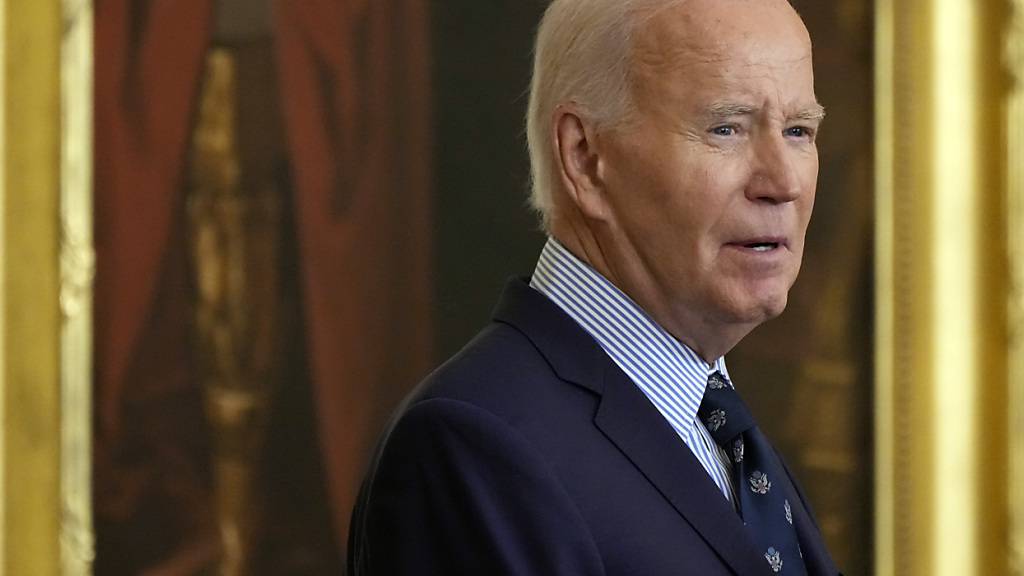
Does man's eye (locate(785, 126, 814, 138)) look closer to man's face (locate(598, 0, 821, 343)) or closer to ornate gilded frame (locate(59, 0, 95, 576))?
man's face (locate(598, 0, 821, 343))

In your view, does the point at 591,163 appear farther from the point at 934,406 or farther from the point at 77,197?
the point at 934,406

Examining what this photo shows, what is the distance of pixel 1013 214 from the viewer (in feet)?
16.8

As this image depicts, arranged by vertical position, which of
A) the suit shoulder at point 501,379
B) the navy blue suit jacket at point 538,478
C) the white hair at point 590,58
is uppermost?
the white hair at point 590,58

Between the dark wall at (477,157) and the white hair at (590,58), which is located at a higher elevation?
the white hair at (590,58)

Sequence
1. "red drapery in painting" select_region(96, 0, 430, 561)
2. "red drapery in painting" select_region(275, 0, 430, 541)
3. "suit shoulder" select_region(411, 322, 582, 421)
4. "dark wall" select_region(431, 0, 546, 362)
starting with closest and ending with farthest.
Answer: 1. "suit shoulder" select_region(411, 322, 582, 421)
2. "red drapery in painting" select_region(96, 0, 430, 561)
3. "red drapery in painting" select_region(275, 0, 430, 541)
4. "dark wall" select_region(431, 0, 546, 362)

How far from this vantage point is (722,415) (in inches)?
84.8

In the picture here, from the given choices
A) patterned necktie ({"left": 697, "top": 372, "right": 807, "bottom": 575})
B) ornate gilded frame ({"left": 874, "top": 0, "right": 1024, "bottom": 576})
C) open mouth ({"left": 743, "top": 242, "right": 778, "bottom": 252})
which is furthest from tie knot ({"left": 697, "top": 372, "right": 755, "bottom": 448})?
ornate gilded frame ({"left": 874, "top": 0, "right": 1024, "bottom": 576})

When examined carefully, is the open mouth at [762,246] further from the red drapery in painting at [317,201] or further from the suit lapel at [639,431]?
the red drapery in painting at [317,201]

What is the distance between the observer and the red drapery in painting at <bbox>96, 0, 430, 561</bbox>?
421 centimetres

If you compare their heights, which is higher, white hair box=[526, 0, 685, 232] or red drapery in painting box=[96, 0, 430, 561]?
white hair box=[526, 0, 685, 232]

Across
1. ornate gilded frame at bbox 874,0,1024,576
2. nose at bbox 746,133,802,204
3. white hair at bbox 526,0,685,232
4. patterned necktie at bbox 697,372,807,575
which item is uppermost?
white hair at bbox 526,0,685,232

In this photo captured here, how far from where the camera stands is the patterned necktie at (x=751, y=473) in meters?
2.09

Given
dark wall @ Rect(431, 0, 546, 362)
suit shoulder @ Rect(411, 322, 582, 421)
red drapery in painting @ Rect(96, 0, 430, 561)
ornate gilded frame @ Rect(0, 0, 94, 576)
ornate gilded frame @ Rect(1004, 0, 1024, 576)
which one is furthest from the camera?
ornate gilded frame @ Rect(1004, 0, 1024, 576)

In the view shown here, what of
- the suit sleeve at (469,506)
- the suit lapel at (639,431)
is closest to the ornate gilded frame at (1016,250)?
the suit lapel at (639,431)
